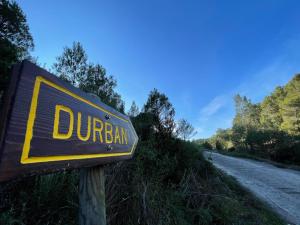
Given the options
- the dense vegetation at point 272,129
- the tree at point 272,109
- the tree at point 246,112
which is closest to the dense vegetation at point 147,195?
the dense vegetation at point 272,129

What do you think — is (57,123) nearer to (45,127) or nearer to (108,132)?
(45,127)

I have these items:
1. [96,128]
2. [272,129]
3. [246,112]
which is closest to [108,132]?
[96,128]

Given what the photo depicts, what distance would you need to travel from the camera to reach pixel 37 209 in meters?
1.86

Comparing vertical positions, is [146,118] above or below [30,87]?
above

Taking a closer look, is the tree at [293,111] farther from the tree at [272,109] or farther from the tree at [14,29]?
the tree at [14,29]

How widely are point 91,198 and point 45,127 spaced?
59cm

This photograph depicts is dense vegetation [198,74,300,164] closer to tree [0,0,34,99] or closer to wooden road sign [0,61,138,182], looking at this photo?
wooden road sign [0,61,138,182]

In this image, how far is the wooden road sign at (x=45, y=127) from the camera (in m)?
0.54

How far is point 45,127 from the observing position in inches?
26.3

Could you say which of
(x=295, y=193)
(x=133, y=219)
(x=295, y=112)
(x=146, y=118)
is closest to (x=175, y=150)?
(x=146, y=118)

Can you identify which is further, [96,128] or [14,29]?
[14,29]

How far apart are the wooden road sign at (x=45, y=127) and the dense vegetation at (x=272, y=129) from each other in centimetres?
1944

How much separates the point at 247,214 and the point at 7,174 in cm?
479

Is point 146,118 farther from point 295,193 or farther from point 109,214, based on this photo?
point 295,193
